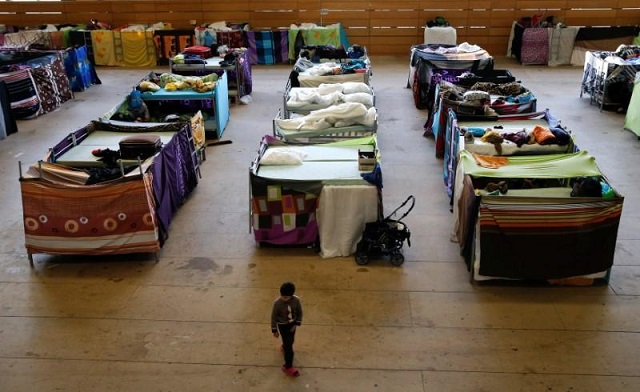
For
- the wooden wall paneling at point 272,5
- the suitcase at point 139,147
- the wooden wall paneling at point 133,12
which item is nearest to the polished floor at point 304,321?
the suitcase at point 139,147

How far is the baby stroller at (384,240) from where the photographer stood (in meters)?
6.07

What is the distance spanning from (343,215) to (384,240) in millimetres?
509

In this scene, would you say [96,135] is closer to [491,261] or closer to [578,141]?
[491,261]

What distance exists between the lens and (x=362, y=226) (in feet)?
20.6

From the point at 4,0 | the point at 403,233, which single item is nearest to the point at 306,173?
the point at 403,233

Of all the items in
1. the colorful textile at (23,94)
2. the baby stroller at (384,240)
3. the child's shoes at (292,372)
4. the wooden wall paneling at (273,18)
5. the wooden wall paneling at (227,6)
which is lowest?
the child's shoes at (292,372)

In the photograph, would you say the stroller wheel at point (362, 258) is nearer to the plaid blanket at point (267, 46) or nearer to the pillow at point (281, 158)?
the pillow at point (281, 158)

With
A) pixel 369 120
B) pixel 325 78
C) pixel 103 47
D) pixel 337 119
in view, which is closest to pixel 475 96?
pixel 369 120

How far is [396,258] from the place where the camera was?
6082 millimetres

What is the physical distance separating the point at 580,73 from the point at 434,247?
407 inches

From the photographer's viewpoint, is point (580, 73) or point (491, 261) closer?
point (491, 261)

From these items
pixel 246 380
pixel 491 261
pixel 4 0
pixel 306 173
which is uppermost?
pixel 4 0

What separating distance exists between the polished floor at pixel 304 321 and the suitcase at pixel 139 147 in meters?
0.89

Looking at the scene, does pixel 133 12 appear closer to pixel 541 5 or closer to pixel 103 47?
pixel 103 47
